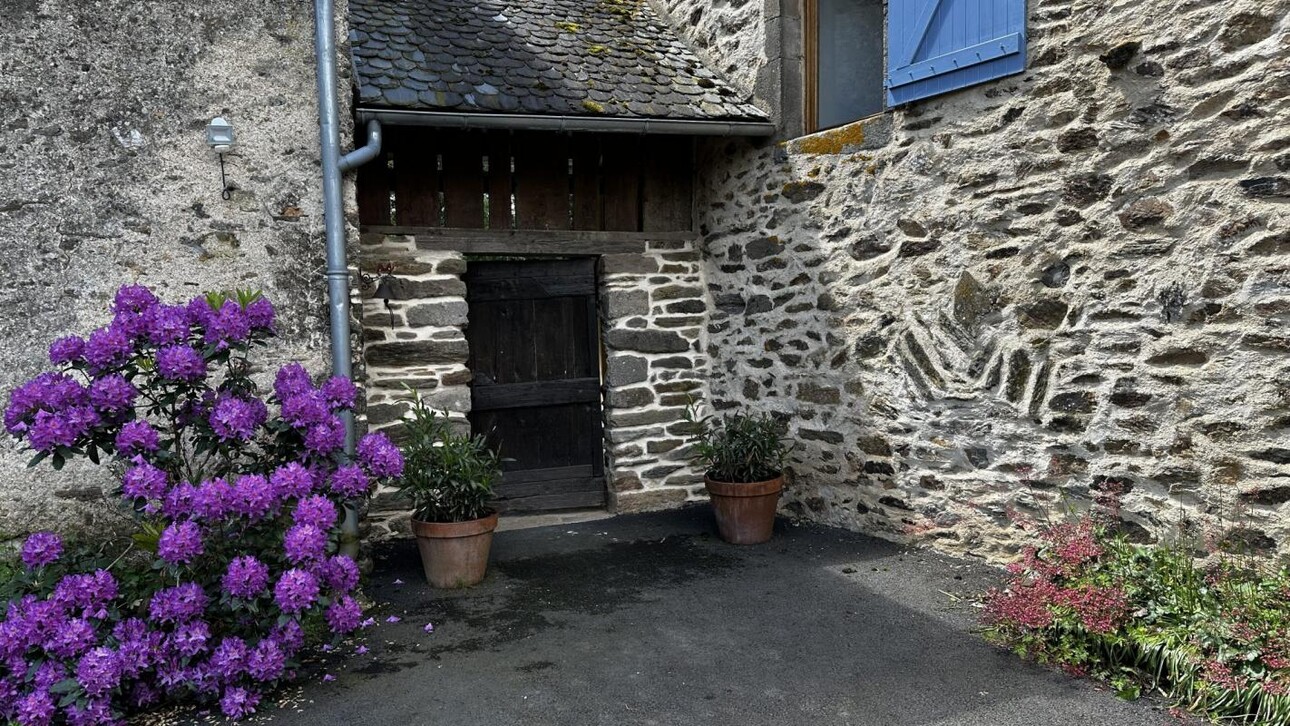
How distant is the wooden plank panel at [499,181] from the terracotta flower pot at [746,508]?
7.28ft

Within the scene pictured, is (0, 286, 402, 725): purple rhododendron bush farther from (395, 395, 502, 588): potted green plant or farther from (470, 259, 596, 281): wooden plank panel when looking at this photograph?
(470, 259, 596, 281): wooden plank panel

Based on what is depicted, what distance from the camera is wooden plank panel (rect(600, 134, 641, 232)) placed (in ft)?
21.3

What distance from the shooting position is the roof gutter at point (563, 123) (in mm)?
5223

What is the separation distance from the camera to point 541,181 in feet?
20.7

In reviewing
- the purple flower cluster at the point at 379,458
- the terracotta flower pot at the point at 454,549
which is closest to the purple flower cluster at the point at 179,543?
the purple flower cluster at the point at 379,458

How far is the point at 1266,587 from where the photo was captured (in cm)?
364

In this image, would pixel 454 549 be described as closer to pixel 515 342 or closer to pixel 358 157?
pixel 515 342

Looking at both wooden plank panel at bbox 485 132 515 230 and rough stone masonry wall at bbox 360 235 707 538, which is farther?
wooden plank panel at bbox 485 132 515 230

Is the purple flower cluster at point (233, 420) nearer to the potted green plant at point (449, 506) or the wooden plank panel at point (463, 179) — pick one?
the potted green plant at point (449, 506)

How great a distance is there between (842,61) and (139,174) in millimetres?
4073

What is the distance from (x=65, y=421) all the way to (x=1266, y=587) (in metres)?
4.68

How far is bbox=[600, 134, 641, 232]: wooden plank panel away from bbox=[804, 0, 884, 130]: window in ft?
4.24

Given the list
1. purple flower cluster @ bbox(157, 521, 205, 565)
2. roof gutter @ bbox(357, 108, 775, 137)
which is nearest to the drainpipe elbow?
roof gutter @ bbox(357, 108, 775, 137)

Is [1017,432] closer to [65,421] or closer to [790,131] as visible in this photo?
[790,131]
